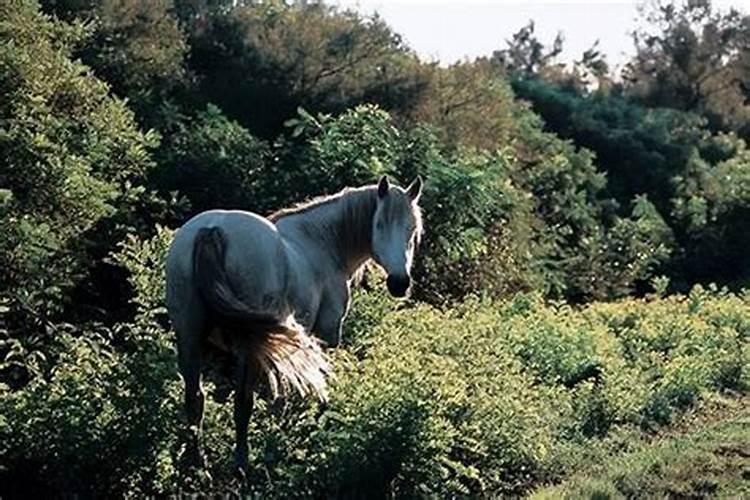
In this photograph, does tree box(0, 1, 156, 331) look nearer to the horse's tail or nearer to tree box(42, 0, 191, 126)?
tree box(42, 0, 191, 126)

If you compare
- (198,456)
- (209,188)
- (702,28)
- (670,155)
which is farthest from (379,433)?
(702,28)

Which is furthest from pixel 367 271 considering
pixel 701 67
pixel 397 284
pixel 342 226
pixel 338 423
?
pixel 701 67

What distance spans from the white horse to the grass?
167 cm

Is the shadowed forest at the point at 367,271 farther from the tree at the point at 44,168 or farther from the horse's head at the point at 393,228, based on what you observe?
the horse's head at the point at 393,228

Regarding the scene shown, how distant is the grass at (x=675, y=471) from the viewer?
712 centimetres

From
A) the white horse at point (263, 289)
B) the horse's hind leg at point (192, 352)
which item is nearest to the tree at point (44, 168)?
the white horse at point (263, 289)

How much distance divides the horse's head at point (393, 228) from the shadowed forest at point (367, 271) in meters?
0.82

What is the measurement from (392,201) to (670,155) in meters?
25.2

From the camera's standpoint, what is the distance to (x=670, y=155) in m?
30.8

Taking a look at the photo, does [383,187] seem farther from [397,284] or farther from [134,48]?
[134,48]

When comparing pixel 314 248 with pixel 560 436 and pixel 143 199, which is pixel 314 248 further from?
pixel 143 199

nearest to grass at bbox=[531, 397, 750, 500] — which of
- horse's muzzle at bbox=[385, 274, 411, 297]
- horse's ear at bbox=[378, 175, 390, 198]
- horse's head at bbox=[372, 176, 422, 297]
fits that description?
horse's muzzle at bbox=[385, 274, 411, 297]

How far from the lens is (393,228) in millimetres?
6926

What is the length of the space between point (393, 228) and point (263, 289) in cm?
90
